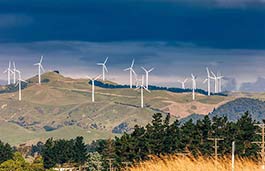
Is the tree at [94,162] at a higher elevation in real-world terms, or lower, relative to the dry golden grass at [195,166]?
lower

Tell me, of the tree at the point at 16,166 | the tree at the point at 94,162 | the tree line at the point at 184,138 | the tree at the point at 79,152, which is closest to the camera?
the tree line at the point at 184,138

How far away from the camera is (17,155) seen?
146000mm

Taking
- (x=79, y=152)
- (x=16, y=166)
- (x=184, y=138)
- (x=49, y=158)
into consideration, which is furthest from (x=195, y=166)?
(x=79, y=152)

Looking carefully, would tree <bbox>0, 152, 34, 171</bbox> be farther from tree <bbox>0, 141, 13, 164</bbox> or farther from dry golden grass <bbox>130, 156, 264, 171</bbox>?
dry golden grass <bbox>130, 156, 264, 171</bbox>

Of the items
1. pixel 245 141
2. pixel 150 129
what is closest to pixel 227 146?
pixel 245 141

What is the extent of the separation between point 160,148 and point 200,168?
272 feet

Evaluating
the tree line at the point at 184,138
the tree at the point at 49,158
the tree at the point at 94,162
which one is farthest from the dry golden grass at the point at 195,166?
the tree at the point at 49,158

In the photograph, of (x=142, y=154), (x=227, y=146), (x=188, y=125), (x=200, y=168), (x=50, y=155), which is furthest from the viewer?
(x=50, y=155)

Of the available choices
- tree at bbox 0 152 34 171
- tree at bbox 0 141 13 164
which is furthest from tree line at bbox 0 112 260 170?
tree at bbox 0 141 13 164

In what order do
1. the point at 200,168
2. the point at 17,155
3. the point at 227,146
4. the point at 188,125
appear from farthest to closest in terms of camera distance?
the point at 17,155 → the point at 188,125 → the point at 227,146 → the point at 200,168

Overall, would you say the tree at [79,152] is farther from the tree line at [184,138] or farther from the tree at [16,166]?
the tree line at [184,138]

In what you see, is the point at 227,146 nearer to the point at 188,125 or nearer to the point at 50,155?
the point at 188,125

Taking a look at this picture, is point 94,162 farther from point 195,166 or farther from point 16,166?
point 195,166

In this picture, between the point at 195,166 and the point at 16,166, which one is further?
the point at 16,166
